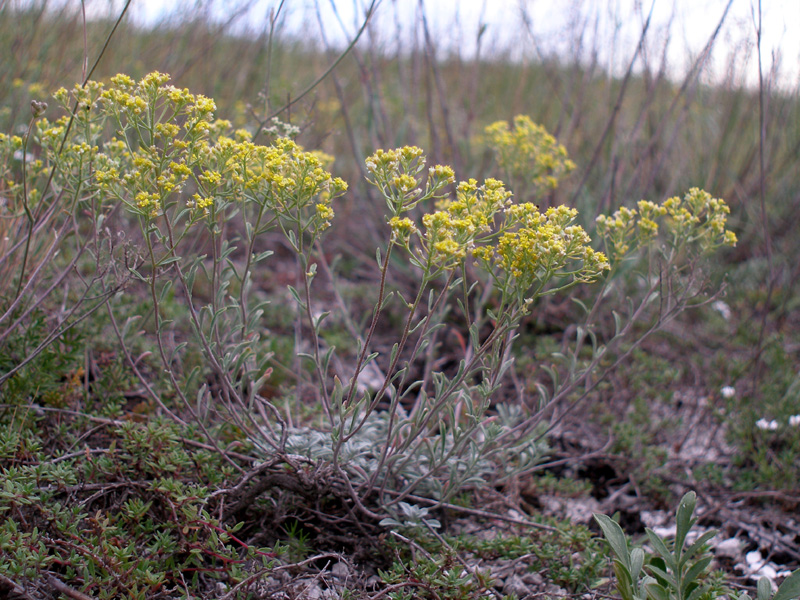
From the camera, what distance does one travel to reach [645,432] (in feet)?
9.68

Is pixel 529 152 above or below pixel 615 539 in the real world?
above

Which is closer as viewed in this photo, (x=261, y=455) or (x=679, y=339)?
(x=261, y=455)

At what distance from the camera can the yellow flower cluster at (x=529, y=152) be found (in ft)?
9.14

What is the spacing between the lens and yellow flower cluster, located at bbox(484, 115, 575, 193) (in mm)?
2785

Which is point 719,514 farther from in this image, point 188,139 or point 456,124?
point 456,124

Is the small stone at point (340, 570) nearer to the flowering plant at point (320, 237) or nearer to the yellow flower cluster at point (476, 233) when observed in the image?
the flowering plant at point (320, 237)

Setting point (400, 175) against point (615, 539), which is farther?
point (615, 539)

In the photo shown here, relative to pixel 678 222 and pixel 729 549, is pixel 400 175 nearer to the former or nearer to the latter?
pixel 678 222

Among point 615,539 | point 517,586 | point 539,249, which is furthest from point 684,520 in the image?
point 539,249

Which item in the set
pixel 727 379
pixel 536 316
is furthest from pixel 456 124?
pixel 727 379

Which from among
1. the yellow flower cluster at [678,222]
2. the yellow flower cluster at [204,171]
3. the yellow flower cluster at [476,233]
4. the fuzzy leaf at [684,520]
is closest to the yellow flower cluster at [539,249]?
the yellow flower cluster at [476,233]

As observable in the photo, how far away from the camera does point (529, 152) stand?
2818 mm

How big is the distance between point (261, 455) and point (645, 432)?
195 centimetres

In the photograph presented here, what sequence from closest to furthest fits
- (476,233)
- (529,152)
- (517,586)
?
(476,233) → (517,586) → (529,152)
